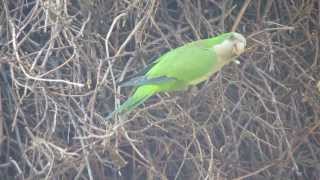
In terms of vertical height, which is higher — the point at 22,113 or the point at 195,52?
the point at 195,52

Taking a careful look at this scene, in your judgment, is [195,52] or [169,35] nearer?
[195,52]

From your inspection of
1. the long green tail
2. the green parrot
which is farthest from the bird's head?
the long green tail

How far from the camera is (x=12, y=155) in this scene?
4.32ft

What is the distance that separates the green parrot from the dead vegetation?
52 mm

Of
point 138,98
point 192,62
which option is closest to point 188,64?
point 192,62

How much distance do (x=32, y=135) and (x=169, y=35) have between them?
0.35m

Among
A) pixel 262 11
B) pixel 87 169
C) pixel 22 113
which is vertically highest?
pixel 262 11

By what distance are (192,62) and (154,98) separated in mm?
157

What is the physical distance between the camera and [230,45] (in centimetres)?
117

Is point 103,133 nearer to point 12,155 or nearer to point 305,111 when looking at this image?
point 12,155

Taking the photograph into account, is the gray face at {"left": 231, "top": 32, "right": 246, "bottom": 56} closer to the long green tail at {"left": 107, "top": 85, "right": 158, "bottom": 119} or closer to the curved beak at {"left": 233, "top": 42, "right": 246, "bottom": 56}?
the curved beak at {"left": 233, "top": 42, "right": 246, "bottom": 56}

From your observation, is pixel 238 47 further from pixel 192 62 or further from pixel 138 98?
pixel 138 98

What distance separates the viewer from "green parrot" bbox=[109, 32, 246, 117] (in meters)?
1.17

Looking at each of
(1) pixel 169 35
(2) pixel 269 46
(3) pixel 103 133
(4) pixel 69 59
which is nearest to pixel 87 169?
(3) pixel 103 133
